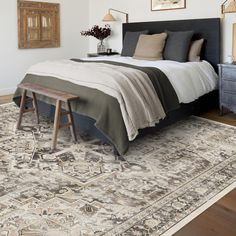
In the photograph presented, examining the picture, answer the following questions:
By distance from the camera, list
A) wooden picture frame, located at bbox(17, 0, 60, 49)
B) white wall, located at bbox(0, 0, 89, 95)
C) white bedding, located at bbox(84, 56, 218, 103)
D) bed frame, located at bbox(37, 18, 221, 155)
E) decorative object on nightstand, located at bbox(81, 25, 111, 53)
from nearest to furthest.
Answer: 1. bed frame, located at bbox(37, 18, 221, 155)
2. white bedding, located at bbox(84, 56, 218, 103)
3. white wall, located at bbox(0, 0, 89, 95)
4. wooden picture frame, located at bbox(17, 0, 60, 49)
5. decorative object on nightstand, located at bbox(81, 25, 111, 53)

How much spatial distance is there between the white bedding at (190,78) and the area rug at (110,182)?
0.48 m

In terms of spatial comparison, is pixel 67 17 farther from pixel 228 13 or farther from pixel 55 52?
pixel 228 13

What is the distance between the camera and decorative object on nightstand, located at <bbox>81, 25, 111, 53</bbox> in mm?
6246

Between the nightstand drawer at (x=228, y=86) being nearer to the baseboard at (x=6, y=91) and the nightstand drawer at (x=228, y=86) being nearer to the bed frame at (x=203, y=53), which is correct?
the bed frame at (x=203, y=53)

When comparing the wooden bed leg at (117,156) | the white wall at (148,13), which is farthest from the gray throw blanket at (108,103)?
the white wall at (148,13)

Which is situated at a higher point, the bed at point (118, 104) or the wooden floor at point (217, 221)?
the bed at point (118, 104)

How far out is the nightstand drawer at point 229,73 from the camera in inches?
165

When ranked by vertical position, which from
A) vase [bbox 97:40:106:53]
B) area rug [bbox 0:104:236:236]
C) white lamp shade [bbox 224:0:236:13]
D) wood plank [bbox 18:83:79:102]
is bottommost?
area rug [bbox 0:104:236:236]

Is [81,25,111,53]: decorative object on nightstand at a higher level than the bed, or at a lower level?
higher

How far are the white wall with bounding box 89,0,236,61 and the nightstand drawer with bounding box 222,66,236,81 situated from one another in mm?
548

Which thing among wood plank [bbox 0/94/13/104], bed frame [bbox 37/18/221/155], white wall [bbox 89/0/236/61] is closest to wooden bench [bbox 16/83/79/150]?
bed frame [bbox 37/18/221/155]

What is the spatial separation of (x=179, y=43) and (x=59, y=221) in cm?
329

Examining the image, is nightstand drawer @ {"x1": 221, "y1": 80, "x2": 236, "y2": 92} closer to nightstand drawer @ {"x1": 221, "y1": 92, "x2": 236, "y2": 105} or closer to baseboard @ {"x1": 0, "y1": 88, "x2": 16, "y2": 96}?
nightstand drawer @ {"x1": 221, "y1": 92, "x2": 236, "y2": 105}

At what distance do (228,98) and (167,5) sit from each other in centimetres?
197
